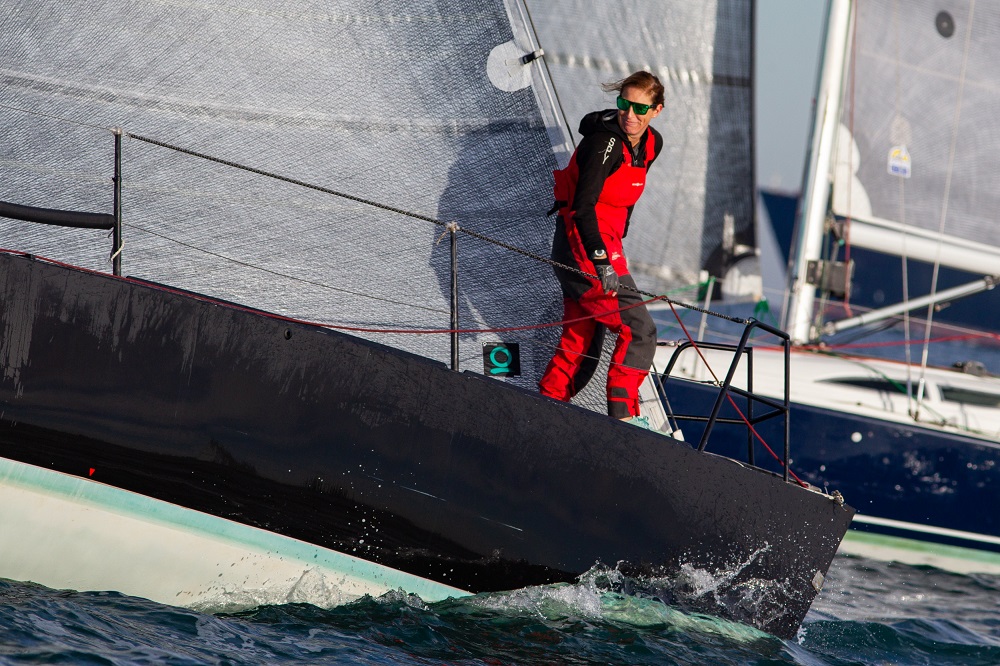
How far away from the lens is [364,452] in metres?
3.97

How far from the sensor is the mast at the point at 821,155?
8695 mm

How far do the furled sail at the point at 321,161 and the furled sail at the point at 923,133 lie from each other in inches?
181

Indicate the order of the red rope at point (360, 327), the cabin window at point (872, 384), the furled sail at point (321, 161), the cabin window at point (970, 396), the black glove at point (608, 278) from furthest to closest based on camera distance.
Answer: the cabin window at point (970, 396) → the cabin window at point (872, 384) → the furled sail at point (321, 161) → the black glove at point (608, 278) → the red rope at point (360, 327)

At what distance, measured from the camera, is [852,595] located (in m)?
6.56

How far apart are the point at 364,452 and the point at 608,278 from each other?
3.54 feet

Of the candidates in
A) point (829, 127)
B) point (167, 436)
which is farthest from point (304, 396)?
point (829, 127)

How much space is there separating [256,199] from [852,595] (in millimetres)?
3903

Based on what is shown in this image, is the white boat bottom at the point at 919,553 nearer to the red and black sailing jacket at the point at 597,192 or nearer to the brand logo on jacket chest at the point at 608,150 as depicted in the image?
the red and black sailing jacket at the point at 597,192

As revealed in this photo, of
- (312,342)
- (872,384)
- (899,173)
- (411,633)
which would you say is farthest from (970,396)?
(312,342)

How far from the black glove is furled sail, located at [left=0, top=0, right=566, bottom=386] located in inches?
20.7

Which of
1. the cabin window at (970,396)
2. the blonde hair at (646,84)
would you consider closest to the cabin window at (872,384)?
the cabin window at (970,396)

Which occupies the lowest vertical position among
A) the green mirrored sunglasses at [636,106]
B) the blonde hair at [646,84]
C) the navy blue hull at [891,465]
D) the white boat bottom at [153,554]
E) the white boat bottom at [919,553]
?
the white boat bottom at [153,554]

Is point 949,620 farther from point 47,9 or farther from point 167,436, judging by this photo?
point 47,9

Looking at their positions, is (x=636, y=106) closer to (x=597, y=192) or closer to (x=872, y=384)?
(x=597, y=192)
